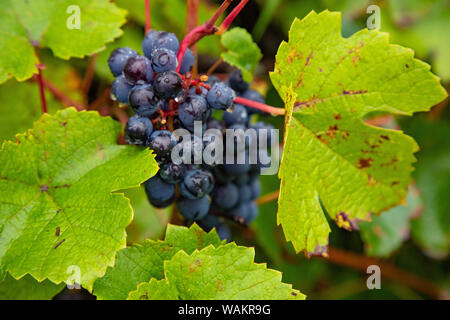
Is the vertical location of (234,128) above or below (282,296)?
above

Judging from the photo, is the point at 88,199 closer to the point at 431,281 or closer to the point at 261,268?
the point at 261,268

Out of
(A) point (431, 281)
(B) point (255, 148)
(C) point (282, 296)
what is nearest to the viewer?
(C) point (282, 296)

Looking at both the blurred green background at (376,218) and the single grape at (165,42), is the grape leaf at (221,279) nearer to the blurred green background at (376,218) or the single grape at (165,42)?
the single grape at (165,42)

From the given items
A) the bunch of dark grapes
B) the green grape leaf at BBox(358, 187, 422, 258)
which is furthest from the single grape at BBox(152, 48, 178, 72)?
the green grape leaf at BBox(358, 187, 422, 258)

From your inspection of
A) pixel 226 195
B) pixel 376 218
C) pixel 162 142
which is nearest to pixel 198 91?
pixel 162 142

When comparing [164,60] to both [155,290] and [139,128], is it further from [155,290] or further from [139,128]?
[155,290]

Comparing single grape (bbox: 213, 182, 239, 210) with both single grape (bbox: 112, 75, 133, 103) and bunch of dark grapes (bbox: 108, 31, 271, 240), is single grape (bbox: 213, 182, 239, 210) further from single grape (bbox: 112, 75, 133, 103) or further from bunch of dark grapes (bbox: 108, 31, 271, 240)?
single grape (bbox: 112, 75, 133, 103)

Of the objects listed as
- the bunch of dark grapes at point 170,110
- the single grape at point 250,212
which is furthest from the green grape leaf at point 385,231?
the bunch of dark grapes at point 170,110

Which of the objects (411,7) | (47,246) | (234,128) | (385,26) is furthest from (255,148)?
(411,7)
